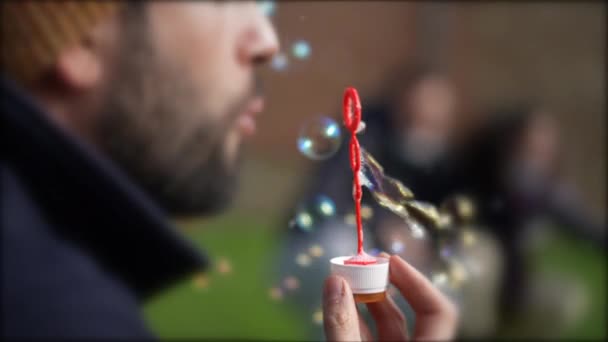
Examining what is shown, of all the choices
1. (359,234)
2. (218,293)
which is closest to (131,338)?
(359,234)

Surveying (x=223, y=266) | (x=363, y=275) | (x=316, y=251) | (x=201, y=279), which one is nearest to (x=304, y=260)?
(x=316, y=251)

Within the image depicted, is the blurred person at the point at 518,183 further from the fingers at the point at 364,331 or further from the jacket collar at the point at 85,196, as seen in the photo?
the fingers at the point at 364,331

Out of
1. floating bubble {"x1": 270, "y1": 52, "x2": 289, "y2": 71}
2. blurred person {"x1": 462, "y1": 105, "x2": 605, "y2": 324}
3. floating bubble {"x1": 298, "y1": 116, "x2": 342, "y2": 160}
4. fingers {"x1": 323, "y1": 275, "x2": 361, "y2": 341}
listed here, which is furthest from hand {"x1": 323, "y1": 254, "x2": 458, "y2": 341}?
blurred person {"x1": 462, "y1": 105, "x2": 605, "y2": 324}

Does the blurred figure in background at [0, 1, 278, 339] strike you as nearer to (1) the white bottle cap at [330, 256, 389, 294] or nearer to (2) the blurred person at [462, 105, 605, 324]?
(1) the white bottle cap at [330, 256, 389, 294]

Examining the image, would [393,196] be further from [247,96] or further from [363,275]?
[247,96]

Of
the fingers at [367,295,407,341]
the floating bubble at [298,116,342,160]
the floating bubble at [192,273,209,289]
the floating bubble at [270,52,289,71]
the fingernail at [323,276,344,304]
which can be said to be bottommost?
the floating bubble at [192,273,209,289]

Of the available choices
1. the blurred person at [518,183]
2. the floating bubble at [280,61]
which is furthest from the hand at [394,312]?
the blurred person at [518,183]

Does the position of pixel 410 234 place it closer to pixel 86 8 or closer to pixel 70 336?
pixel 70 336
